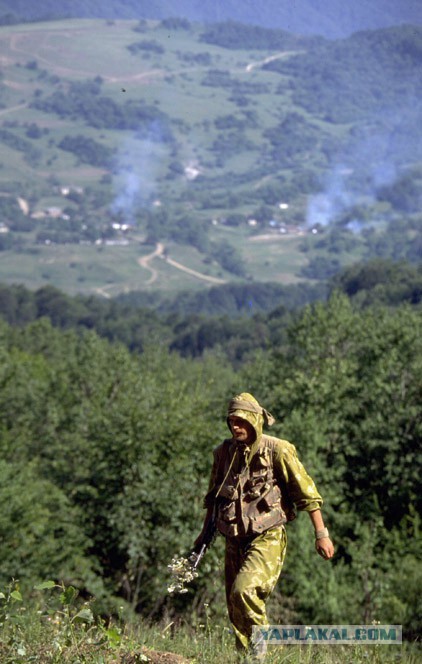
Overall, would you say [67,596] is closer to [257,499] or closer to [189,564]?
[189,564]

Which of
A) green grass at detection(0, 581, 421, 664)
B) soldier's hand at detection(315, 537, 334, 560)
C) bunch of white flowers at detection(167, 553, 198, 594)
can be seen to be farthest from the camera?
soldier's hand at detection(315, 537, 334, 560)

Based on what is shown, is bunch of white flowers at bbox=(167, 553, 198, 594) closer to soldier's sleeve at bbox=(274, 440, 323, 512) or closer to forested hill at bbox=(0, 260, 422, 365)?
soldier's sleeve at bbox=(274, 440, 323, 512)

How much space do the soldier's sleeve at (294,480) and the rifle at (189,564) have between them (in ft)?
1.79

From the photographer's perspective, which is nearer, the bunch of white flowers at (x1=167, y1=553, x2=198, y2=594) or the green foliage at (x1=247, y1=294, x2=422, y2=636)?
the bunch of white flowers at (x1=167, y1=553, x2=198, y2=594)

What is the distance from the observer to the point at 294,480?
697 centimetres

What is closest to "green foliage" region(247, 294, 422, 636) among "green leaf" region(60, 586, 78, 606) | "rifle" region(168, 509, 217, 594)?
"rifle" region(168, 509, 217, 594)

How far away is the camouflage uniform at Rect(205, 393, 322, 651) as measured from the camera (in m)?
6.84

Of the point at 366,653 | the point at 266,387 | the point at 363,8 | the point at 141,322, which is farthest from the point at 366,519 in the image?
the point at 363,8

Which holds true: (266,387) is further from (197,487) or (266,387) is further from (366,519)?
(197,487)

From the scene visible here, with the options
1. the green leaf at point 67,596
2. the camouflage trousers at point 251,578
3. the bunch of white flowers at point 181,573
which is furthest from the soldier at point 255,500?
the green leaf at point 67,596

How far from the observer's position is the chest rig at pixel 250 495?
692 centimetres

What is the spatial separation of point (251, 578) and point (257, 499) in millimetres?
506

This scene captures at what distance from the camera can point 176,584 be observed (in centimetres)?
664

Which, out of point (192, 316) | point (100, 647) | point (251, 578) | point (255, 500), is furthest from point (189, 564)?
point (192, 316)
